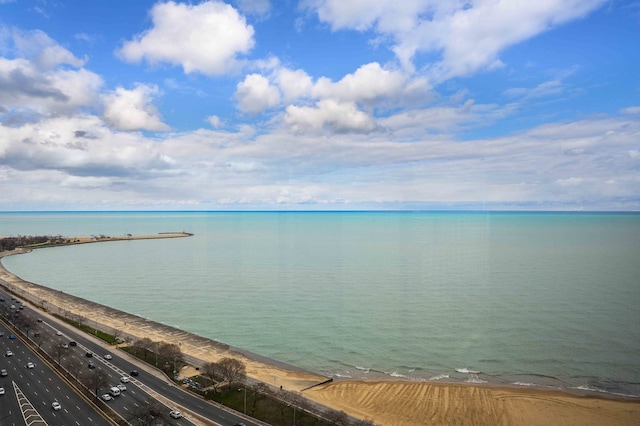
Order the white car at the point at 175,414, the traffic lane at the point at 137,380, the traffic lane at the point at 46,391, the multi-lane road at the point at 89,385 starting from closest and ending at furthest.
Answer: the multi-lane road at the point at 89,385 < the white car at the point at 175,414 < the traffic lane at the point at 46,391 < the traffic lane at the point at 137,380

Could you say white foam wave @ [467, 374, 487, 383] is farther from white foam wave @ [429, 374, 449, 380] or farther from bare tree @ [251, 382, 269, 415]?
bare tree @ [251, 382, 269, 415]

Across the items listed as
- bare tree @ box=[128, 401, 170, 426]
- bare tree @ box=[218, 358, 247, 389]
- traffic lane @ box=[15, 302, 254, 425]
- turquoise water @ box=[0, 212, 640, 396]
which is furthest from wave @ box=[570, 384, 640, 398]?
bare tree @ box=[128, 401, 170, 426]

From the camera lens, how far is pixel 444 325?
69312mm

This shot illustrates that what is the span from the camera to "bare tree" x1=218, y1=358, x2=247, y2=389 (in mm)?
44531

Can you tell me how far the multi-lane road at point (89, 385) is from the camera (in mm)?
38531

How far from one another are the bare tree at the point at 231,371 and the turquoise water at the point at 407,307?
12.2 m

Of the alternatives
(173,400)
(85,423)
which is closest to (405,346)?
(173,400)

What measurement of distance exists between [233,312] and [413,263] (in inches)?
2785

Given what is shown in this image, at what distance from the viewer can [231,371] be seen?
44750mm

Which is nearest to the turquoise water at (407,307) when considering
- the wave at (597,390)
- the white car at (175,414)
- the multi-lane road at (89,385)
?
the wave at (597,390)

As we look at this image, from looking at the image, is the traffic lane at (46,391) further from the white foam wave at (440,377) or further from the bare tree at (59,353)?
the white foam wave at (440,377)

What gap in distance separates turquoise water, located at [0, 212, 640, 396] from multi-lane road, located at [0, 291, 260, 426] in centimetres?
1617

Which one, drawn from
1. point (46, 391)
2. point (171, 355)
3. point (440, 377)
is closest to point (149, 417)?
point (171, 355)

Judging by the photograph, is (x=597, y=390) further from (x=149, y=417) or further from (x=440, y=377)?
(x=149, y=417)
